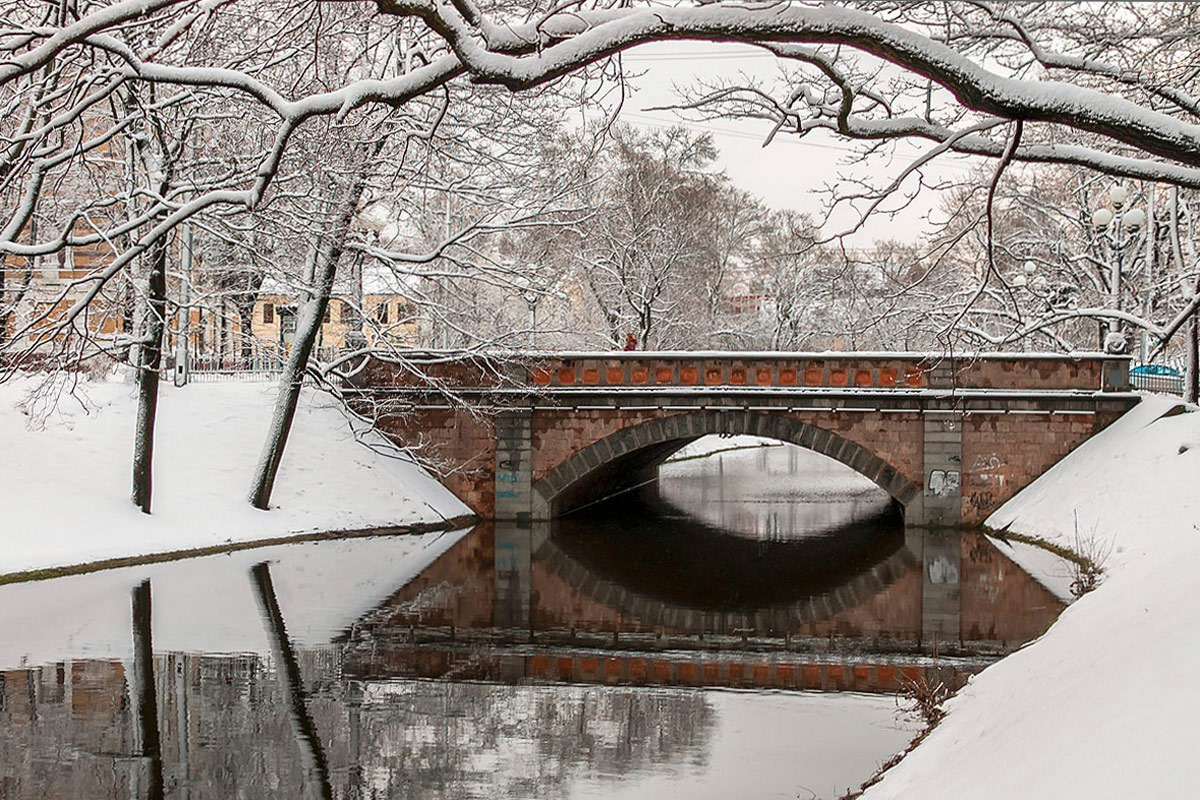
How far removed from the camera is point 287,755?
8984 mm

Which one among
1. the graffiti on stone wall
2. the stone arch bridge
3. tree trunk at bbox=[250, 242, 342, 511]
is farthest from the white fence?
the graffiti on stone wall

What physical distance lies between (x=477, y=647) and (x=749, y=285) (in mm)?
39376

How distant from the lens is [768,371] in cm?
2434

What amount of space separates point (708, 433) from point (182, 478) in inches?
390

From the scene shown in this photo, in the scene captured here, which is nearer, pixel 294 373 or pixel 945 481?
pixel 294 373

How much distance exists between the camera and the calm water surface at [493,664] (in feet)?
28.6

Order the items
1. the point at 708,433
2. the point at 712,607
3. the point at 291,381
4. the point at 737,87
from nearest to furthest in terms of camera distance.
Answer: the point at 737,87
the point at 712,607
the point at 291,381
the point at 708,433

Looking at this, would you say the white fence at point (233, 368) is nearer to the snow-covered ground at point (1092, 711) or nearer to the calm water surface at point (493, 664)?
the calm water surface at point (493, 664)

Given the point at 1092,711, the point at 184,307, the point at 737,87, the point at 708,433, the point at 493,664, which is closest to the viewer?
the point at 1092,711

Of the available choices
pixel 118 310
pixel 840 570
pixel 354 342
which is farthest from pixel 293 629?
pixel 354 342

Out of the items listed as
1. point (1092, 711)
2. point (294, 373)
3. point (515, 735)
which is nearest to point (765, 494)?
point (294, 373)

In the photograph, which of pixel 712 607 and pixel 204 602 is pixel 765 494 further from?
pixel 204 602

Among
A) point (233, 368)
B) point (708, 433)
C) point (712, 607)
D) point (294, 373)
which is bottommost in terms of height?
point (712, 607)

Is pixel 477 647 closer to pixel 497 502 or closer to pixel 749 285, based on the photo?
pixel 497 502
